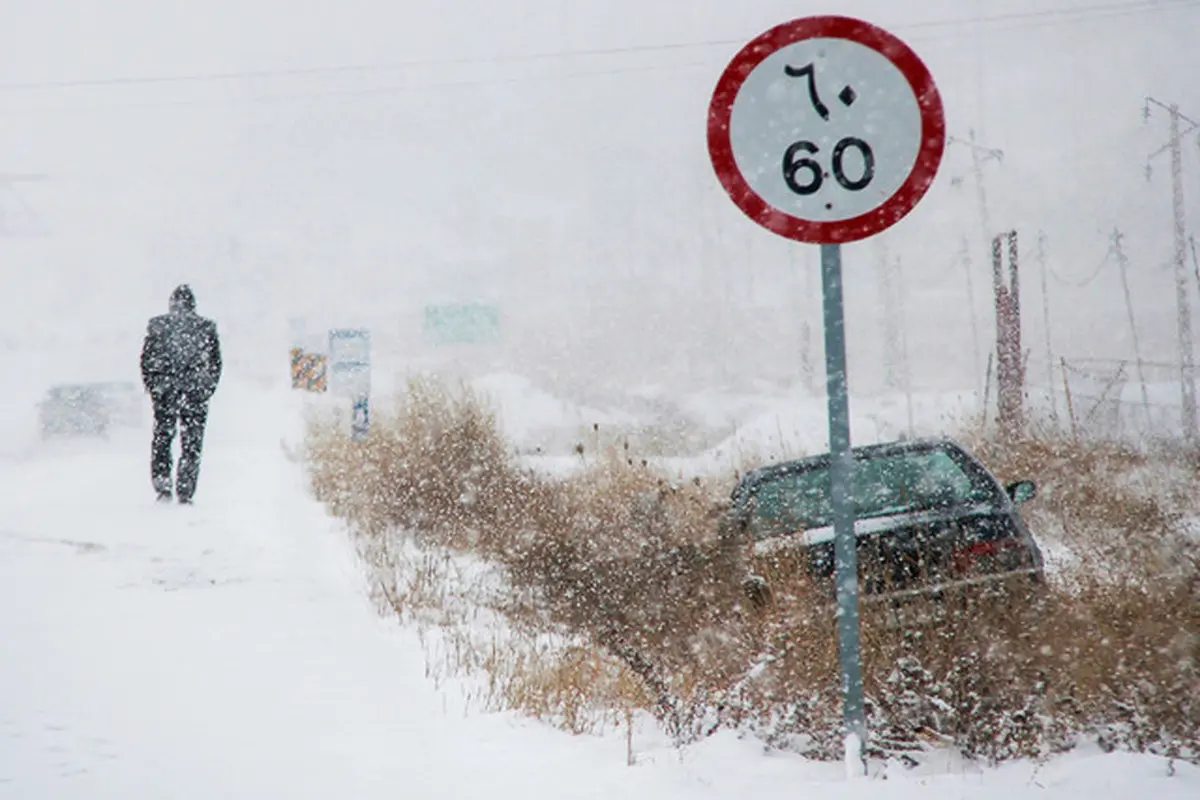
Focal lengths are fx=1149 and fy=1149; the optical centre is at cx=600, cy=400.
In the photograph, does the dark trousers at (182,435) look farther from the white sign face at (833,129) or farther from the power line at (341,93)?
the power line at (341,93)

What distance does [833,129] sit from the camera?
3.57 metres

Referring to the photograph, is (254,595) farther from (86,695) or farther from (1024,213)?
(1024,213)

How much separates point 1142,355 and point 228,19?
164004 millimetres

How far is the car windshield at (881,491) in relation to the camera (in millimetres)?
5789

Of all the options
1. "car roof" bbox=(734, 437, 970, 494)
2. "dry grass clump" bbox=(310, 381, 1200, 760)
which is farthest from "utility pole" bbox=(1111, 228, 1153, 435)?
"dry grass clump" bbox=(310, 381, 1200, 760)

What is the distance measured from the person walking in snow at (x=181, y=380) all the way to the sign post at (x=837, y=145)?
816 cm

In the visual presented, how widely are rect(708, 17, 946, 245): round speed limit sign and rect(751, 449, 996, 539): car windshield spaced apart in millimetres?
2438

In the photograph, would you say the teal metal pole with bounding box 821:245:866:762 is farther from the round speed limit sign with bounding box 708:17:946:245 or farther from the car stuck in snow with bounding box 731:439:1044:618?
the car stuck in snow with bounding box 731:439:1044:618

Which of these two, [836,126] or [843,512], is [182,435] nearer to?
[843,512]

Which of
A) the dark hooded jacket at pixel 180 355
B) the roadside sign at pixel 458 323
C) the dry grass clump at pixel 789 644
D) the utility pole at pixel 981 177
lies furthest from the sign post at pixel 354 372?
the utility pole at pixel 981 177

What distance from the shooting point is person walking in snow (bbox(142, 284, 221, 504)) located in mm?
10758

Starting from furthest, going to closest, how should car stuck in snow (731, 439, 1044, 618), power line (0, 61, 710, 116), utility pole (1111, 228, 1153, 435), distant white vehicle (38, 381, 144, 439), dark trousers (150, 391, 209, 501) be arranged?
power line (0, 61, 710, 116), distant white vehicle (38, 381, 144, 439), utility pole (1111, 228, 1153, 435), dark trousers (150, 391, 209, 501), car stuck in snow (731, 439, 1044, 618)

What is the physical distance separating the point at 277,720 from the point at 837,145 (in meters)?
2.86

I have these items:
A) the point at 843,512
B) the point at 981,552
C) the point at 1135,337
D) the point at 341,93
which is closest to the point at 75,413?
the point at 981,552
